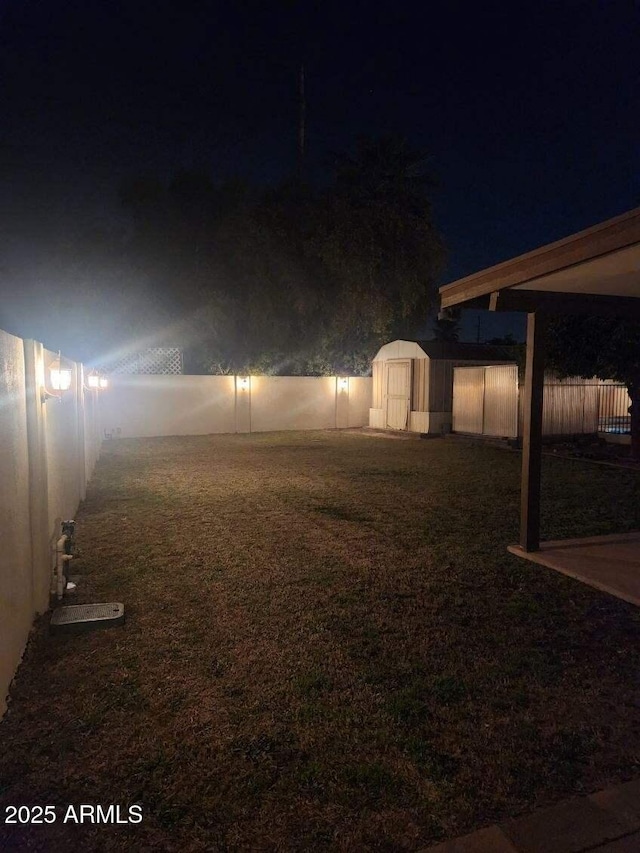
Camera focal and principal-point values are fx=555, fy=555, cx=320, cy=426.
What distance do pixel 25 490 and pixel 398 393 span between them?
14.3 meters

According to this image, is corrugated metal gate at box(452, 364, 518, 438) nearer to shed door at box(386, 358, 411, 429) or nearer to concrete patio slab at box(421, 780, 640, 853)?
shed door at box(386, 358, 411, 429)

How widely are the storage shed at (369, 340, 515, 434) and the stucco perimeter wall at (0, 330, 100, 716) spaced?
12.0m

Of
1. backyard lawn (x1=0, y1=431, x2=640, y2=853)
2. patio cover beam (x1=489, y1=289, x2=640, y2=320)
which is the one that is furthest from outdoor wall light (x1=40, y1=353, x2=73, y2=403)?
→ patio cover beam (x1=489, y1=289, x2=640, y2=320)

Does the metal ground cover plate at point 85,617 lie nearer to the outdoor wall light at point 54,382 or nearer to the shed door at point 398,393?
the outdoor wall light at point 54,382

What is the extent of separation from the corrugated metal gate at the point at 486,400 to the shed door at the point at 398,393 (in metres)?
1.41

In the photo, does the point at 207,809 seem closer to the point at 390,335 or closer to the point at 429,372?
the point at 429,372

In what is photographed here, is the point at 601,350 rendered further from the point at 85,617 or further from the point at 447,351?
the point at 85,617

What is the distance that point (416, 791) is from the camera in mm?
2178

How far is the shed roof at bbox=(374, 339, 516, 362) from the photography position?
16250 mm

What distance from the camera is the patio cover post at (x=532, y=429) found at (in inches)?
198

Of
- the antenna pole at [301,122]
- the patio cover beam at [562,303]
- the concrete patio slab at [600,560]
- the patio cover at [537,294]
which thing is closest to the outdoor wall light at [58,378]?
the patio cover at [537,294]

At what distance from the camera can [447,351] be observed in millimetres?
16531

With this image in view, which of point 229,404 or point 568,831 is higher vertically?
point 229,404

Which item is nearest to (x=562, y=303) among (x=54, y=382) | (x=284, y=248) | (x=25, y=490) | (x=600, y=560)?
(x=600, y=560)
